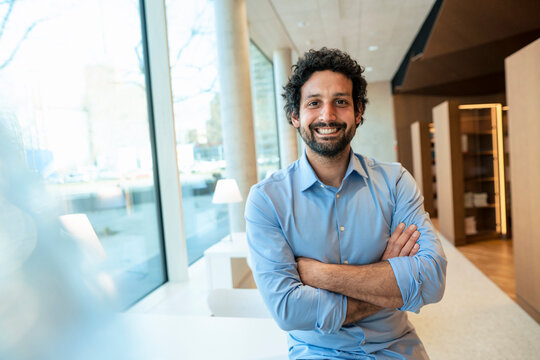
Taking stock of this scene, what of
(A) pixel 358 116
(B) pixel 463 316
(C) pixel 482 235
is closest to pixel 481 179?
(C) pixel 482 235

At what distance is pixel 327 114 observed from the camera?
1.46m

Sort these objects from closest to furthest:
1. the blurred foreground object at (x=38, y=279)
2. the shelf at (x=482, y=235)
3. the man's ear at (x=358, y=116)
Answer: the blurred foreground object at (x=38, y=279) → the man's ear at (x=358, y=116) → the shelf at (x=482, y=235)

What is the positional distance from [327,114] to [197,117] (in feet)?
13.1

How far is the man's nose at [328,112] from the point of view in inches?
57.3

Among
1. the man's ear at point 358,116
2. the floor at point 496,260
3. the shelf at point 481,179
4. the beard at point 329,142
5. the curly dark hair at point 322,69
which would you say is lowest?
the floor at point 496,260

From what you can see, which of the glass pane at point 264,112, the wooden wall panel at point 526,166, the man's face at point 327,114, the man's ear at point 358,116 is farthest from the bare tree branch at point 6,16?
the glass pane at point 264,112

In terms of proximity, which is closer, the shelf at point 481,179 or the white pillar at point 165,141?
the white pillar at point 165,141

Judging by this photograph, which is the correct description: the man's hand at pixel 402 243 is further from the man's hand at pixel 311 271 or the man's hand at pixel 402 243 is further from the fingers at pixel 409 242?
the man's hand at pixel 311 271

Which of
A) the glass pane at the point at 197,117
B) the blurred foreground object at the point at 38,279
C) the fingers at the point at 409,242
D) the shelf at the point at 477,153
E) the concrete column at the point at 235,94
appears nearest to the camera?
the blurred foreground object at the point at 38,279

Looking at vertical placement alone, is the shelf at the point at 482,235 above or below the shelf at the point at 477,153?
below

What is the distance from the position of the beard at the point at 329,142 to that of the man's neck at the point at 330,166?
0.10 ft

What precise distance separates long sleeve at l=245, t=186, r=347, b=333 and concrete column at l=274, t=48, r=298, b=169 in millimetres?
8553

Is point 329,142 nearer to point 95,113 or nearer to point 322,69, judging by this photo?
point 322,69

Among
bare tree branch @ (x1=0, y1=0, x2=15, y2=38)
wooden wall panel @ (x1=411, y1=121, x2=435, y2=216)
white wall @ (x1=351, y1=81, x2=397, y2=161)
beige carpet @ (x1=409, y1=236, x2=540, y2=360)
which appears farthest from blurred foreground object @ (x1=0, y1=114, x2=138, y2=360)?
white wall @ (x1=351, y1=81, x2=397, y2=161)
